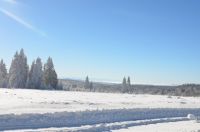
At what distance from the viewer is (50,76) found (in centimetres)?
7706

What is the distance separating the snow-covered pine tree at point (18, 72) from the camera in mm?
73938

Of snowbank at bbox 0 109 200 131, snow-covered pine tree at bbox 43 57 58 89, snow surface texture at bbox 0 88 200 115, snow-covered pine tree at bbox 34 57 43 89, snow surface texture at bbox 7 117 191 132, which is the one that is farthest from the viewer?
snow-covered pine tree at bbox 43 57 58 89

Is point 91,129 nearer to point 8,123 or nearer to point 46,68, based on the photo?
point 8,123

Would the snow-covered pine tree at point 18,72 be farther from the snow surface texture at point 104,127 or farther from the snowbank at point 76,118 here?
the snow surface texture at point 104,127

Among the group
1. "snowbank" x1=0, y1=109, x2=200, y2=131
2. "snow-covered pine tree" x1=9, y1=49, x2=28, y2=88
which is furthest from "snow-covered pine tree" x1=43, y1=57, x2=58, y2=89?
"snowbank" x1=0, y1=109, x2=200, y2=131

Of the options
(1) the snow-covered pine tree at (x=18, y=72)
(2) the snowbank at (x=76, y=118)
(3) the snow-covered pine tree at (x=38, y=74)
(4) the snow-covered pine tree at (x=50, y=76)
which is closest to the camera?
(2) the snowbank at (x=76, y=118)

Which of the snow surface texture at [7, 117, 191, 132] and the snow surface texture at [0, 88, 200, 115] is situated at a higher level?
the snow surface texture at [0, 88, 200, 115]

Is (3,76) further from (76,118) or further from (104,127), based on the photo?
(104,127)

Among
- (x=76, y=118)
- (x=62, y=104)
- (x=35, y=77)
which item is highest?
(x=35, y=77)

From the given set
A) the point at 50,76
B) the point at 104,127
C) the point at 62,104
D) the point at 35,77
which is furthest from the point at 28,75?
the point at 104,127

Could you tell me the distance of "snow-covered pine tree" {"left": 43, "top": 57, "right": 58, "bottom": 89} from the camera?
252 ft

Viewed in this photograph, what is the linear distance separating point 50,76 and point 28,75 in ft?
14.8

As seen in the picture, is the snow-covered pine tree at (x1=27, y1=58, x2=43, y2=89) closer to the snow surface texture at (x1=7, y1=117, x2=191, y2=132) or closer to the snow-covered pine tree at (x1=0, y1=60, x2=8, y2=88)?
the snow-covered pine tree at (x1=0, y1=60, x2=8, y2=88)

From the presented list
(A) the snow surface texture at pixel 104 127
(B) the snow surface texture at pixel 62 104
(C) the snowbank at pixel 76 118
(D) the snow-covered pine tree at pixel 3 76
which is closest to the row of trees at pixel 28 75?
(D) the snow-covered pine tree at pixel 3 76
